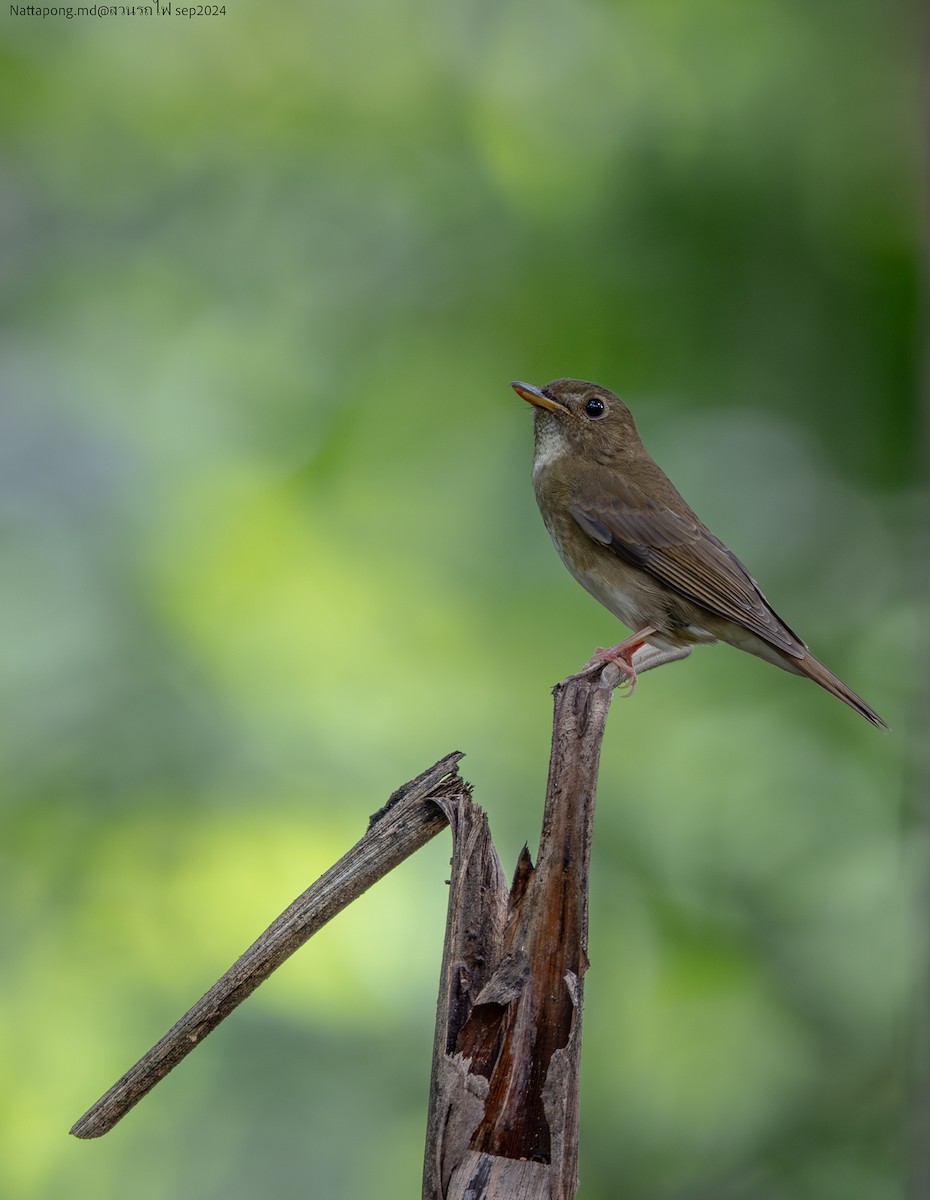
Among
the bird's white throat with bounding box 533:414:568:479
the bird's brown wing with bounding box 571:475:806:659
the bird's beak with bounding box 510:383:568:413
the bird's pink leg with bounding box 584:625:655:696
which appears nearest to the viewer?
the bird's pink leg with bounding box 584:625:655:696

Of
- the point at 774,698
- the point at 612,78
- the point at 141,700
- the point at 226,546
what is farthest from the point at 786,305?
the point at 141,700

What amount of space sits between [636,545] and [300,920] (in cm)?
215

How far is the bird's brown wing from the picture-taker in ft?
12.1

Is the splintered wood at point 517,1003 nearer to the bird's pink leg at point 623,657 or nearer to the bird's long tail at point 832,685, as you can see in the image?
the bird's pink leg at point 623,657

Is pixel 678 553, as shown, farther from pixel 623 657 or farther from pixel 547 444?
pixel 547 444

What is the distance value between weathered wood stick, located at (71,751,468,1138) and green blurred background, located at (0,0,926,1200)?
2.38 metres

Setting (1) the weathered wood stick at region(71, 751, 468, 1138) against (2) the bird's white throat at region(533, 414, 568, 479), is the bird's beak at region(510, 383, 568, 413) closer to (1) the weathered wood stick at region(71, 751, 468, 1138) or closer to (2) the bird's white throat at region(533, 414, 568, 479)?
(2) the bird's white throat at region(533, 414, 568, 479)

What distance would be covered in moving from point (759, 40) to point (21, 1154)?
4963 mm

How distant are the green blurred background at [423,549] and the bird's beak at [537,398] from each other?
3.11 ft

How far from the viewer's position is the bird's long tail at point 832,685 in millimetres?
3408

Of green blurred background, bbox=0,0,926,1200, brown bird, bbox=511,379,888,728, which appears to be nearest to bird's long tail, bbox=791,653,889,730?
brown bird, bbox=511,379,888,728

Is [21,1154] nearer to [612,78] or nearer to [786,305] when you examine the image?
[786,305]

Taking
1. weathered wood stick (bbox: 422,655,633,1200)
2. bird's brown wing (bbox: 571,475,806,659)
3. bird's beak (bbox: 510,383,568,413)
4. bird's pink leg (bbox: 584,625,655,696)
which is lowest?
weathered wood stick (bbox: 422,655,633,1200)

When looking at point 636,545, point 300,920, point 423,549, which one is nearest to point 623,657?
point 636,545
